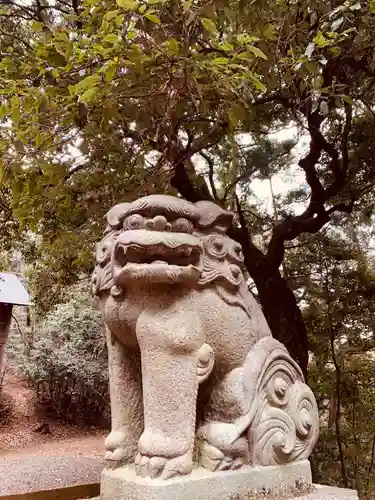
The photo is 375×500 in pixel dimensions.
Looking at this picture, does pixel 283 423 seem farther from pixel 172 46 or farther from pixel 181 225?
pixel 172 46

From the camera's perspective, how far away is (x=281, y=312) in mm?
5098

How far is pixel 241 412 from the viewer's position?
2.33m

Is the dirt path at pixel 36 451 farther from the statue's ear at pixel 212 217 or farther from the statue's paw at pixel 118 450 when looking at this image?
the statue's ear at pixel 212 217

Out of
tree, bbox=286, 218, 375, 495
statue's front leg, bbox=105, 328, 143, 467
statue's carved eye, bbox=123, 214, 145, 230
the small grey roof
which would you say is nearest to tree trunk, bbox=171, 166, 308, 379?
tree, bbox=286, 218, 375, 495

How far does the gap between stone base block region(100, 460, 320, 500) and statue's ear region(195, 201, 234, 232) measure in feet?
3.50

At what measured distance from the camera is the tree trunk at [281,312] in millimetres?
4965

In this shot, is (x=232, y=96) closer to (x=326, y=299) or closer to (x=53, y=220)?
(x=53, y=220)

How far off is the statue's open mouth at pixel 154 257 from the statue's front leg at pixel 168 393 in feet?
0.64

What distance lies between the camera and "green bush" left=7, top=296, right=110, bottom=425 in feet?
33.9

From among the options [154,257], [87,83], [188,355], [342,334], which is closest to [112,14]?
[87,83]

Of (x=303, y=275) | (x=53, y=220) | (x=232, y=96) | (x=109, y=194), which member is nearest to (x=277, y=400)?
(x=232, y=96)

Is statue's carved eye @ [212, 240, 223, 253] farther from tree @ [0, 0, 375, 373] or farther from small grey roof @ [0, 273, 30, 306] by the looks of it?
small grey roof @ [0, 273, 30, 306]

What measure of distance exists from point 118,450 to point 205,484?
439 millimetres

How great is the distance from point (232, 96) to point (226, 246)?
83 cm
